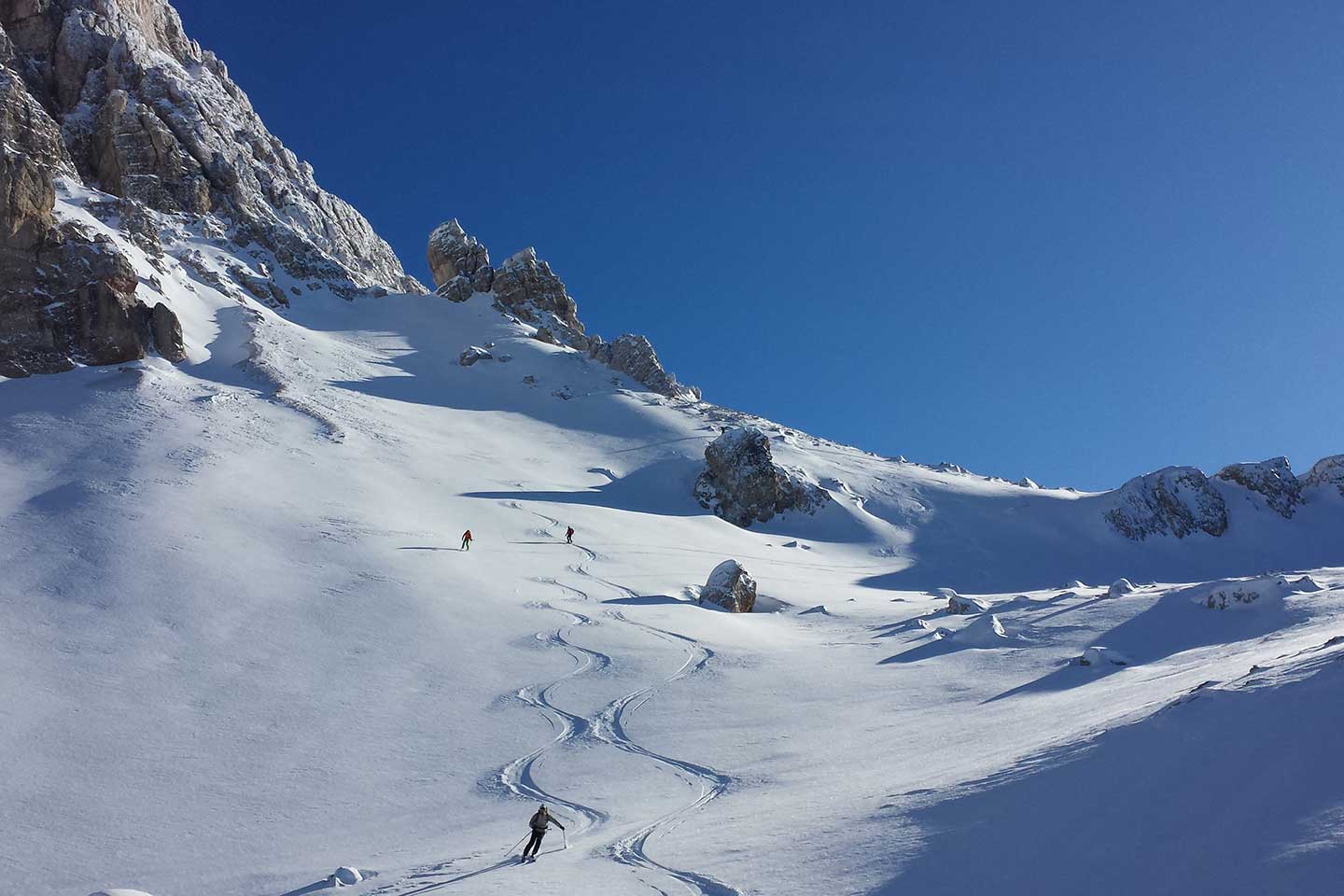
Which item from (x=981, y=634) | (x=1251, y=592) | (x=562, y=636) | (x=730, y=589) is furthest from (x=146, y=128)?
(x=1251, y=592)

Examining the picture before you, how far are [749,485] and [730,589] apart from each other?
79.0 feet

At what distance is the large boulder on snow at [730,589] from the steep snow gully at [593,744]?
17.8 ft

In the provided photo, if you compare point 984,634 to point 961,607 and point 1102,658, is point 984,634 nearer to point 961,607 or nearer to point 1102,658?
point 1102,658

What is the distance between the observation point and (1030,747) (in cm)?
1333

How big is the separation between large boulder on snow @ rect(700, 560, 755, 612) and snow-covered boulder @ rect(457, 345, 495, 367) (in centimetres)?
4511

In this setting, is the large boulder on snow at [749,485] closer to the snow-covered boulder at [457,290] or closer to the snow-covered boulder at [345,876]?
the snow-covered boulder at [457,290]

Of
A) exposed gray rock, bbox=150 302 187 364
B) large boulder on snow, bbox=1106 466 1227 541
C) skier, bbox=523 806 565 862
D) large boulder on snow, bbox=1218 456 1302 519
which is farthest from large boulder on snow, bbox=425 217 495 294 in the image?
skier, bbox=523 806 565 862

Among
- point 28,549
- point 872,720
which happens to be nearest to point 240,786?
point 872,720

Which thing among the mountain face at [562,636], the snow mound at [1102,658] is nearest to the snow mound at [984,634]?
the mountain face at [562,636]

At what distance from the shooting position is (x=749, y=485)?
187ft

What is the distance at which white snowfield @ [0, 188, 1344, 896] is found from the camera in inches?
402

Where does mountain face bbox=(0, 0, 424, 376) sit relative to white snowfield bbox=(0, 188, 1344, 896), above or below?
above

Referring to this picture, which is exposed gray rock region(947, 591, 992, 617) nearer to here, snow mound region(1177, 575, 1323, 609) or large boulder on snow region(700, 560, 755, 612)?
snow mound region(1177, 575, 1323, 609)

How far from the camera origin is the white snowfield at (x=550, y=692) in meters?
10.2
